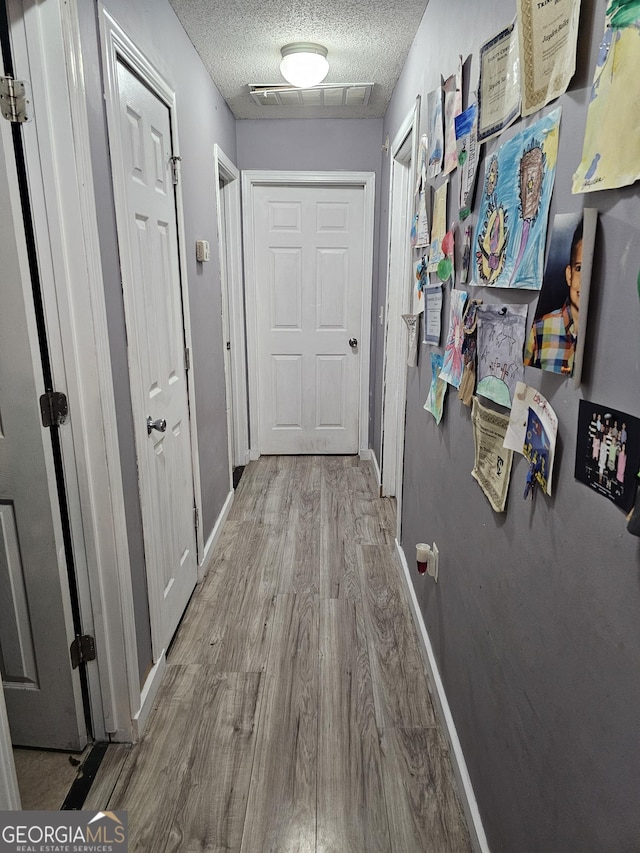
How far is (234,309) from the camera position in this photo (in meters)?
3.71

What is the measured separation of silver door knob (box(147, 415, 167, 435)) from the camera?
5.73ft

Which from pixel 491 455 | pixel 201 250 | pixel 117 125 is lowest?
pixel 491 455

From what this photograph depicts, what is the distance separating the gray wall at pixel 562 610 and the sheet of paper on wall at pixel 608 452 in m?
0.02

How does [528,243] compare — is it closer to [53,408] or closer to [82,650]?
[53,408]

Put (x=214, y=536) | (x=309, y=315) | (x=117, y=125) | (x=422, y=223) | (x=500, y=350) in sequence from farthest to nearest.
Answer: (x=309, y=315)
(x=214, y=536)
(x=422, y=223)
(x=117, y=125)
(x=500, y=350)

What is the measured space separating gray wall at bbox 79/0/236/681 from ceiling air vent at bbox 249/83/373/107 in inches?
9.9

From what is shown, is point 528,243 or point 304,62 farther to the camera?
point 304,62

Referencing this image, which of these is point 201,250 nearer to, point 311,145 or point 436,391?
point 436,391

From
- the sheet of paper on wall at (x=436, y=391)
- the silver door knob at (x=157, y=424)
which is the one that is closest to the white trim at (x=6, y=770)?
the silver door knob at (x=157, y=424)

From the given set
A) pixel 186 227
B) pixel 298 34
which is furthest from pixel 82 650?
pixel 298 34

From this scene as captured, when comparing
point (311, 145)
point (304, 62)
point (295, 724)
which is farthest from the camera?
point (311, 145)

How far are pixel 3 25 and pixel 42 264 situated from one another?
52cm

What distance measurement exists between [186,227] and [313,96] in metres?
1.51

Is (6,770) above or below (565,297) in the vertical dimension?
below
